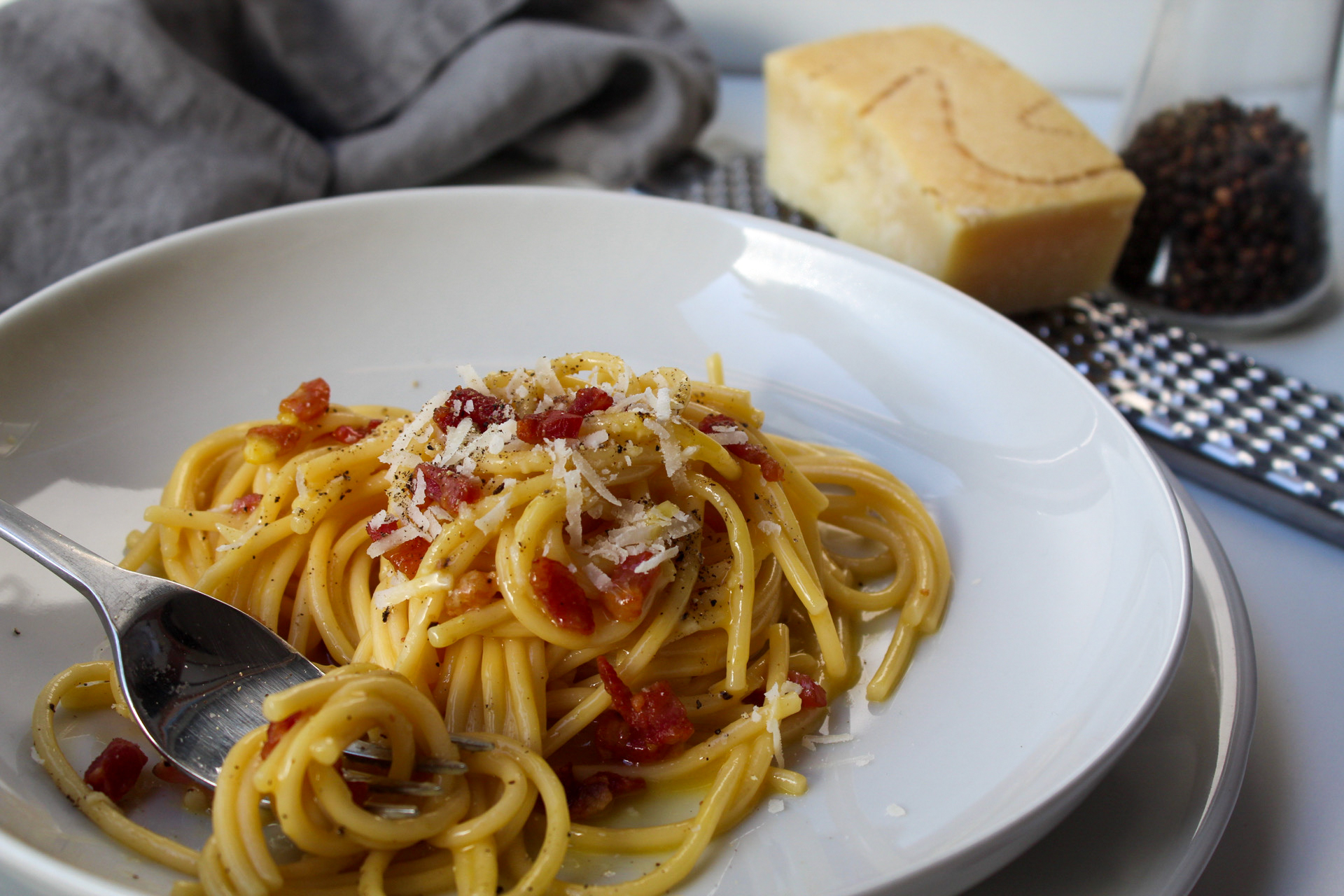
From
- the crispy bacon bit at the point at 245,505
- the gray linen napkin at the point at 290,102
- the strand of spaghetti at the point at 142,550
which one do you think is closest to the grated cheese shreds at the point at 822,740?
the crispy bacon bit at the point at 245,505

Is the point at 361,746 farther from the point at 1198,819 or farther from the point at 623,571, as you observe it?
the point at 1198,819

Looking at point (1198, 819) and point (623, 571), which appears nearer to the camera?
point (1198, 819)

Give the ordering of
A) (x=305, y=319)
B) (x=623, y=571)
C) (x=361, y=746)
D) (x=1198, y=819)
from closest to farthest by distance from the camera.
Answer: (x=1198, y=819)
(x=361, y=746)
(x=623, y=571)
(x=305, y=319)

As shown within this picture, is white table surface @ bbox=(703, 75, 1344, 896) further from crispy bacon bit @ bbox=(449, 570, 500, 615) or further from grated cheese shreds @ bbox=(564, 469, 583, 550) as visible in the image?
crispy bacon bit @ bbox=(449, 570, 500, 615)

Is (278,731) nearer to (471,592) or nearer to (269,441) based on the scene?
(471,592)

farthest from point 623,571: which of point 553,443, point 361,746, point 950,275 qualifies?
point 950,275

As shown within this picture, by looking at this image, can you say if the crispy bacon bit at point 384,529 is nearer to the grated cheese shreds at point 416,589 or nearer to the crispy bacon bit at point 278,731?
the grated cheese shreds at point 416,589
